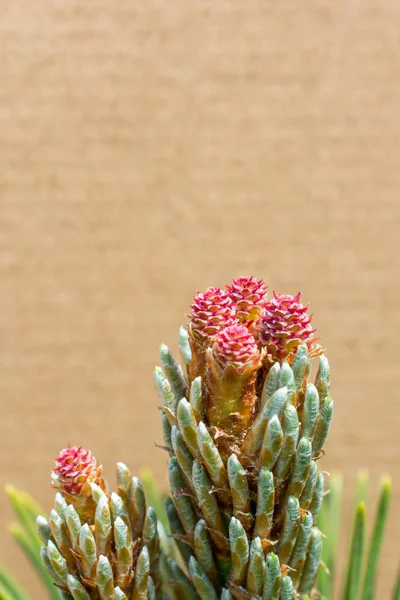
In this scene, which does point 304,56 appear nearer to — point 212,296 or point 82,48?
point 82,48

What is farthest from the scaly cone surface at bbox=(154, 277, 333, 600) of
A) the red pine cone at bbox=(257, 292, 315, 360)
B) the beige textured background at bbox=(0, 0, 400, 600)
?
the beige textured background at bbox=(0, 0, 400, 600)

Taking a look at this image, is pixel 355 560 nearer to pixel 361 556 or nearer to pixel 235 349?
pixel 361 556

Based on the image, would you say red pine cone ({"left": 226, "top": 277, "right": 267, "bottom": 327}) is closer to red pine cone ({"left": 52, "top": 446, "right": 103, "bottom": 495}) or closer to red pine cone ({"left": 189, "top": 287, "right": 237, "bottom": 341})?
red pine cone ({"left": 189, "top": 287, "right": 237, "bottom": 341})

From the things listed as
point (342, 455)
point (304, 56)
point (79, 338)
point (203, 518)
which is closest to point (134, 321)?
point (79, 338)

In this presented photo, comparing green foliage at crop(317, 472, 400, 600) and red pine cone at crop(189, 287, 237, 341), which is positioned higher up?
red pine cone at crop(189, 287, 237, 341)

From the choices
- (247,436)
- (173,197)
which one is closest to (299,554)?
(247,436)

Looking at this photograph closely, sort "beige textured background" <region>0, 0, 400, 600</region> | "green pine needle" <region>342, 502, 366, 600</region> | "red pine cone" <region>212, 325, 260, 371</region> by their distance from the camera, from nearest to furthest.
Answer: "red pine cone" <region>212, 325, 260, 371</region> → "green pine needle" <region>342, 502, 366, 600</region> → "beige textured background" <region>0, 0, 400, 600</region>
